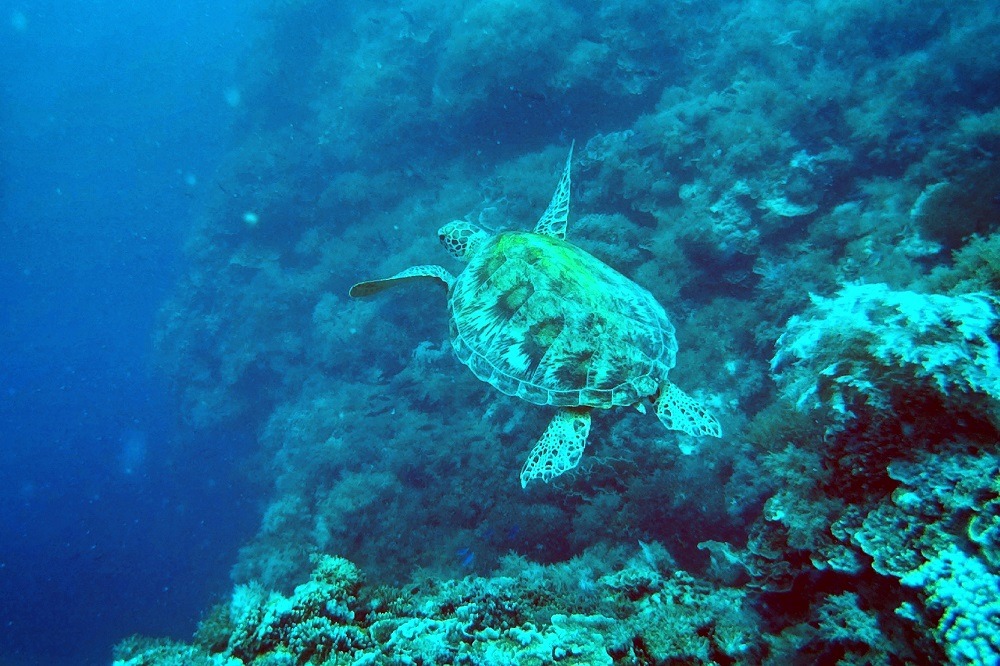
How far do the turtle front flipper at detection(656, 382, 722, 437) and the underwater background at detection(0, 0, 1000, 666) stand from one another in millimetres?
372

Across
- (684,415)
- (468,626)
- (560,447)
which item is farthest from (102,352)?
(684,415)

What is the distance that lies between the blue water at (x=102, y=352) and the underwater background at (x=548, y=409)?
197mm

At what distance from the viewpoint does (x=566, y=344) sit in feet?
11.1

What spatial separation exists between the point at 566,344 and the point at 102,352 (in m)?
31.2

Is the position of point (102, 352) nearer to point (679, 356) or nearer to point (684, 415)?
point (679, 356)

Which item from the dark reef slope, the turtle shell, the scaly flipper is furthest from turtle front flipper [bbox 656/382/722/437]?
the scaly flipper

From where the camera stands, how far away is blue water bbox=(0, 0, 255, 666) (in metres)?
12.8

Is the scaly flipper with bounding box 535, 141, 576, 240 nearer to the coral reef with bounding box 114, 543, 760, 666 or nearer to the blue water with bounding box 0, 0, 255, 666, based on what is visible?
the coral reef with bounding box 114, 543, 760, 666

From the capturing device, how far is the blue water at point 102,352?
505 inches

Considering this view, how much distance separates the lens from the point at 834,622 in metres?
1.97

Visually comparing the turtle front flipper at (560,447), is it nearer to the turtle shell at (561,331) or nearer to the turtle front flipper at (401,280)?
the turtle shell at (561,331)

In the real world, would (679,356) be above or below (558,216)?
below

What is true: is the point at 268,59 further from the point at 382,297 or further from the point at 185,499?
the point at 185,499

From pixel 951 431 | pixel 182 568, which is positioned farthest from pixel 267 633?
pixel 182 568
